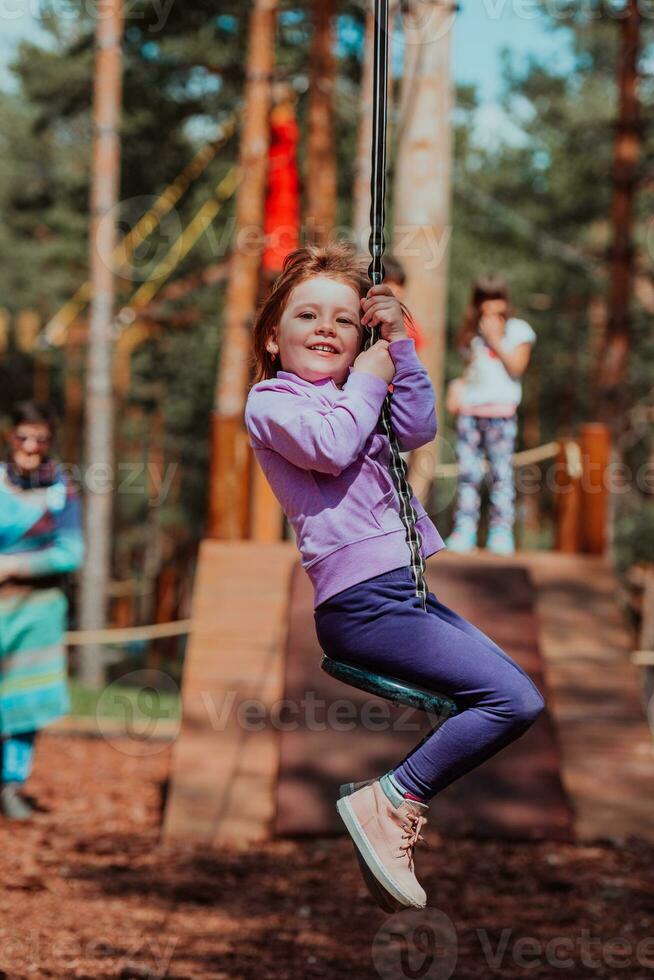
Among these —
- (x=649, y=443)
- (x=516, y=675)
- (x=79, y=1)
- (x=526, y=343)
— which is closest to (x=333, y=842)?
(x=526, y=343)

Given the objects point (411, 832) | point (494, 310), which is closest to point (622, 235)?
point (494, 310)

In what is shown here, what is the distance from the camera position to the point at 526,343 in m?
7.18

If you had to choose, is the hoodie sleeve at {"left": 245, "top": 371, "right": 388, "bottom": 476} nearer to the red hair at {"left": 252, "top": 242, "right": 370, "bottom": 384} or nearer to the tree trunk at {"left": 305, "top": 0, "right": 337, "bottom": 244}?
the red hair at {"left": 252, "top": 242, "right": 370, "bottom": 384}

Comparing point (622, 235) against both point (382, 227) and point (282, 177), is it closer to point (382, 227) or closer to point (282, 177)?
point (282, 177)

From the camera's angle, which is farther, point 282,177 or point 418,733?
point 282,177

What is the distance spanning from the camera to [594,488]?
7.96m

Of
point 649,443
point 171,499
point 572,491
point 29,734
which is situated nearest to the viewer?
point 29,734

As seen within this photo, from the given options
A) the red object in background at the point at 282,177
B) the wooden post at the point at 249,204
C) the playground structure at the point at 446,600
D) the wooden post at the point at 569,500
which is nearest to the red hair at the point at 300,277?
the playground structure at the point at 446,600

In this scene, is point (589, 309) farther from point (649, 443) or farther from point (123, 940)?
point (123, 940)

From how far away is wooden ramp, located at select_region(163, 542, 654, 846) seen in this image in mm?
6465

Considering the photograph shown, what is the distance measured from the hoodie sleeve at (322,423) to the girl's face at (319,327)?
86mm

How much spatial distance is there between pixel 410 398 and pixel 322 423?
0.94ft

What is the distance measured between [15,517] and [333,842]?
236 centimetres

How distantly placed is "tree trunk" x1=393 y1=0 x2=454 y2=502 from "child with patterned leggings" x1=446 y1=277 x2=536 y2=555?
1.12m
